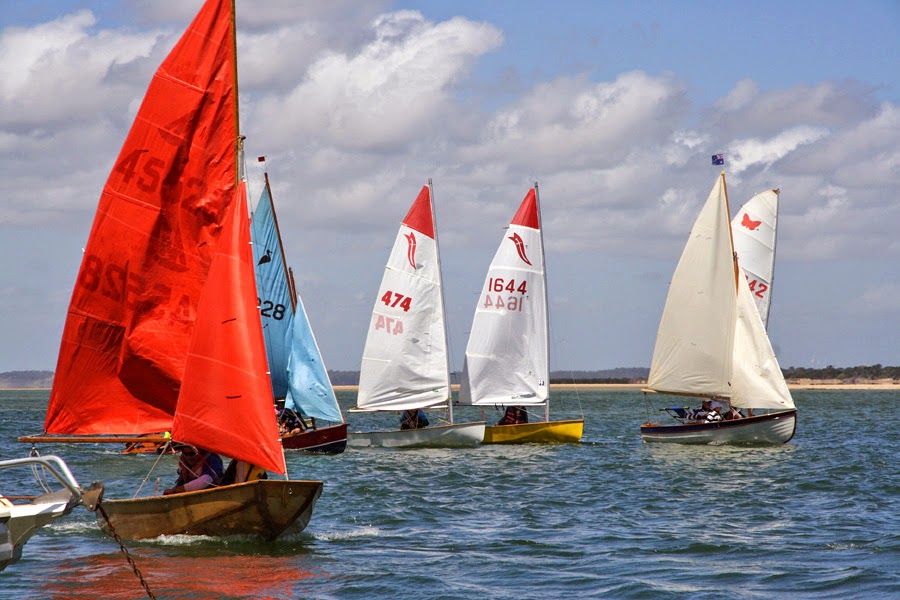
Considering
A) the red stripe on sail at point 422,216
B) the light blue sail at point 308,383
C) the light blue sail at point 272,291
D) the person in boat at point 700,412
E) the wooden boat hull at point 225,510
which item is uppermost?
the red stripe on sail at point 422,216

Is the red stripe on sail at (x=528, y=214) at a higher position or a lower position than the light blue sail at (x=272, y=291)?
higher

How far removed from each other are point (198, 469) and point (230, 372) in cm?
176

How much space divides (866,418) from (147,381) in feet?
183

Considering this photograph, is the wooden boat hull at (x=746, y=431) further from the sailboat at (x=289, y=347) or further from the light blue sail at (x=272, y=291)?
the light blue sail at (x=272, y=291)

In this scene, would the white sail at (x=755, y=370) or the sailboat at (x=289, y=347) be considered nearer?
the sailboat at (x=289, y=347)

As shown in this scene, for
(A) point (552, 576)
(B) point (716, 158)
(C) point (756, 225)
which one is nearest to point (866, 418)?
(C) point (756, 225)

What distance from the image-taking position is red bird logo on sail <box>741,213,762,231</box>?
141 ft

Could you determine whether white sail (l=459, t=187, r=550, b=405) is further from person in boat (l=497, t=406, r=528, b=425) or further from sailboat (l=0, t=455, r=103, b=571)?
sailboat (l=0, t=455, r=103, b=571)

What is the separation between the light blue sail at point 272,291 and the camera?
36091 millimetres

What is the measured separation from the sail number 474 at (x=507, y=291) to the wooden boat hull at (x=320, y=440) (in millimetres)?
7250

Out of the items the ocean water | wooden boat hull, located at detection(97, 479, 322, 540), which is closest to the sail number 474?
the ocean water

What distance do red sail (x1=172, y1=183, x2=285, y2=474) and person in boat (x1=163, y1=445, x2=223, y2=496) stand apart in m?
0.63

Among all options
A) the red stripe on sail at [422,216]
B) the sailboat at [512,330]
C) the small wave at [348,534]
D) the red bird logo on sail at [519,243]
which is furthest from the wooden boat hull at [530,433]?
the small wave at [348,534]

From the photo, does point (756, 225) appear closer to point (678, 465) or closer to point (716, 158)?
point (716, 158)
